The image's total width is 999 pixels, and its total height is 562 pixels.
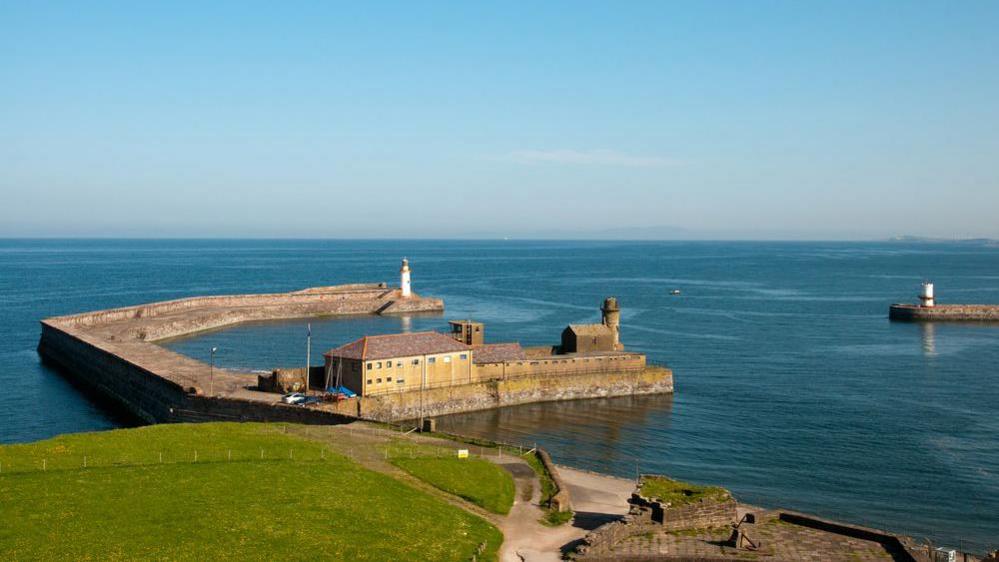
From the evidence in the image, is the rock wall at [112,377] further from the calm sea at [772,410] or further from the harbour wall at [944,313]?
the harbour wall at [944,313]

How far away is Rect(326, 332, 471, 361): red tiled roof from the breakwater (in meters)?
3.12

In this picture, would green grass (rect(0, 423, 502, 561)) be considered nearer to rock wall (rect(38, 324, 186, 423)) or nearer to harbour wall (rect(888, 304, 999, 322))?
Answer: rock wall (rect(38, 324, 186, 423))

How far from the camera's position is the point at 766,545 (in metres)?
34.5

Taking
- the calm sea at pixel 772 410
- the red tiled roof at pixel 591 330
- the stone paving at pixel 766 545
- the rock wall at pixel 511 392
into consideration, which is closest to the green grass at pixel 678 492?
the stone paving at pixel 766 545

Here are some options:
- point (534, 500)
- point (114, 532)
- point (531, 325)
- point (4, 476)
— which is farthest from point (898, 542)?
point (531, 325)

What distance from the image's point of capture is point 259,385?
220ft

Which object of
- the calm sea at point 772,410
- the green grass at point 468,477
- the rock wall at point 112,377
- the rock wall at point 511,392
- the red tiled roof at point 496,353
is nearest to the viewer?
the green grass at point 468,477

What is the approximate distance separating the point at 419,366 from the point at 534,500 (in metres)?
28.3

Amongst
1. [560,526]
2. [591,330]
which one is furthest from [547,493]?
[591,330]

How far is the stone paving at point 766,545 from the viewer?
109 feet

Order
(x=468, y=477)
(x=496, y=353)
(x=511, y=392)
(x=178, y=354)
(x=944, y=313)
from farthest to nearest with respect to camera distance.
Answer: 1. (x=944, y=313)
2. (x=178, y=354)
3. (x=496, y=353)
4. (x=511, y=392)
5. (x=468, y=477)

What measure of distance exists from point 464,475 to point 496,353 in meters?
32.6

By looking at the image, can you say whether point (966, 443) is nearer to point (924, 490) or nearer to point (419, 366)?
point (924, 490)

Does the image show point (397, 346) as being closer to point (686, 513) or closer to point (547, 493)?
point (547, 493)
